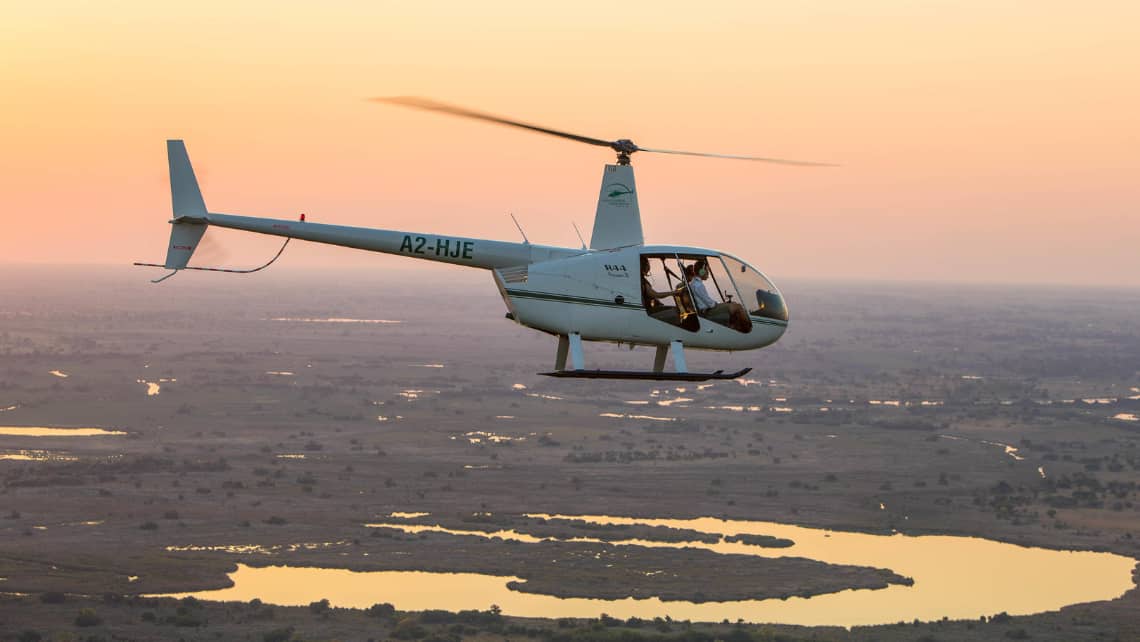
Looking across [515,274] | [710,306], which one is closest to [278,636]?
[515,274]

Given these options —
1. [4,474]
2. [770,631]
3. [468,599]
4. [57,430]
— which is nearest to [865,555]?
[770,631]

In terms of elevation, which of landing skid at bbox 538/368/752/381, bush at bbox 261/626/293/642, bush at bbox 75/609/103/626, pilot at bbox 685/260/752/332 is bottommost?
bush at bbox 75/609/103/626

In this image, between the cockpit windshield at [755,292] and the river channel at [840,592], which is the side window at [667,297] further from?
the river channel at [840,592]

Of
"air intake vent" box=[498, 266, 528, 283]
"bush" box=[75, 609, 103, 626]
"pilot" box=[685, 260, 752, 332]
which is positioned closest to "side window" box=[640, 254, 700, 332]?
"pilot" box=[685, 260, 752, 332]

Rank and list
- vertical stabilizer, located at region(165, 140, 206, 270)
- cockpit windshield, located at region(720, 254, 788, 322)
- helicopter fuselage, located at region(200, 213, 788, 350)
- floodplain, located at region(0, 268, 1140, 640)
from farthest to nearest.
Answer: floodplain, located at region(0, 268, 1140, 640), vertical stabilizer, located at region(165, 140, 206, 270), cockpit windshield, located at region(720, 254, 788, 322), helicopter fuselage, located at region(200, 213, 788, 350)

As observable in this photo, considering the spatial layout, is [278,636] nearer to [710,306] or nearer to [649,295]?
[649,295]

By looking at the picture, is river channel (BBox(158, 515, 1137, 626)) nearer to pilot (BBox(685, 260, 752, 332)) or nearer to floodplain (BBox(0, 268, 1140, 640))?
floodplain (BBox(0, 268, 1140, 640))

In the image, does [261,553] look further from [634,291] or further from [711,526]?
[634,291]
